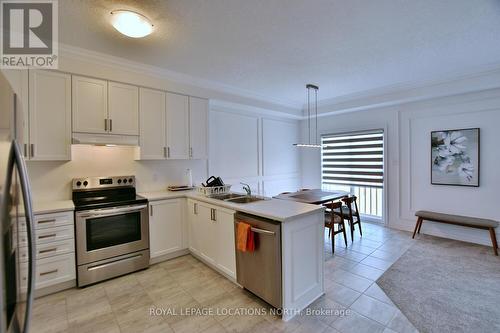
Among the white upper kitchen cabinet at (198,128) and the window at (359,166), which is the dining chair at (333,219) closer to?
the window at (359,166)

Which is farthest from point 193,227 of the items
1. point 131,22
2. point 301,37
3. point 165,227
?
point 301,37

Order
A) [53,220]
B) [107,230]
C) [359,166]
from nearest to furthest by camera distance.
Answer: [53,220] → [107,230] → [359,166]

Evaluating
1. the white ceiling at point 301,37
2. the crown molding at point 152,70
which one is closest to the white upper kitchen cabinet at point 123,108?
the crown molding at point 152,70

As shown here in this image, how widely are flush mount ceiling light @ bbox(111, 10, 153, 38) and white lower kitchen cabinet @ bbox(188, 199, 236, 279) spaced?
202 centimetres

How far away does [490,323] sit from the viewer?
1988 millimetres

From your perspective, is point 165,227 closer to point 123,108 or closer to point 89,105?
point 123,108

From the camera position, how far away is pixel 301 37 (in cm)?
255

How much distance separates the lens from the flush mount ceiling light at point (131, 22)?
2.03 meters

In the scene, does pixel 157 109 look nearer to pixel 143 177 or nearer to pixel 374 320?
pixel 143 177

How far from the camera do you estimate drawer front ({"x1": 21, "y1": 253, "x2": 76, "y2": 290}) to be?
2.42 m

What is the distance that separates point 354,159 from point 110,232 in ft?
15.9

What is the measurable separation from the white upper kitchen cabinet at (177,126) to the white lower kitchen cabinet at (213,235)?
83 cm

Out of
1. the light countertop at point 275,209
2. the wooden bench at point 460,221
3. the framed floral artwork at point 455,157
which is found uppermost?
the framed floral artwork at point 455,157

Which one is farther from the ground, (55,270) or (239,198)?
(239,198)
